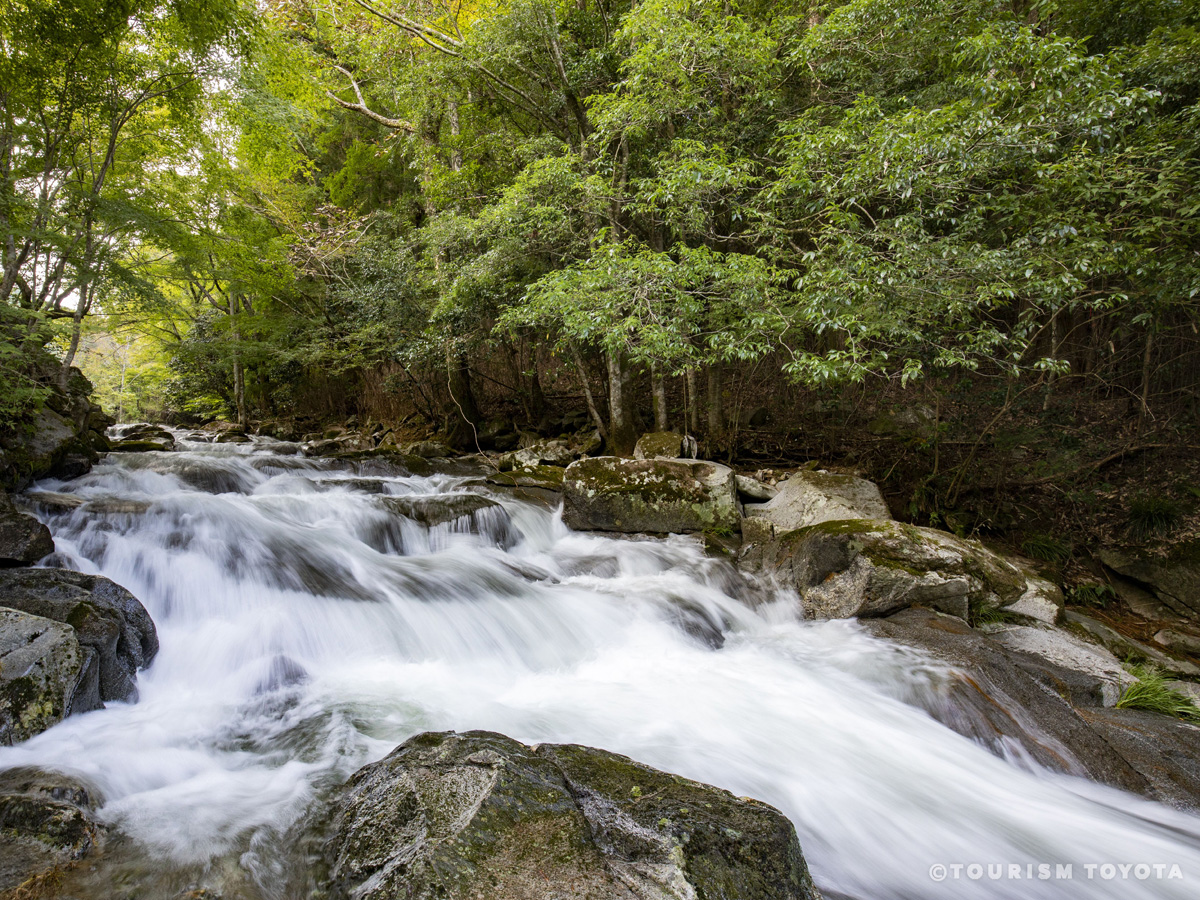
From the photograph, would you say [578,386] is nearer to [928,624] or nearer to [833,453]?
[833,453]

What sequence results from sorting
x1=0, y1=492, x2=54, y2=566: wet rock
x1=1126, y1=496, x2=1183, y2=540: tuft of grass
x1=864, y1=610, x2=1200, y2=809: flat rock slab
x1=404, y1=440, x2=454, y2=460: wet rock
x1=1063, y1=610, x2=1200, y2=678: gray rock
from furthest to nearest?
x1=404, y1=440, x2=454, y2=460: wet rock → x1=1126, y1=496, x2=1183, y2=540: tuft of grass → x1=1063, y1=610, x2=1200, y2=678: gray rock → x1=0, y1=492, x2=54, y2=566: wet rock → x1=864, y1=610, x2=1200, y2=809: flat rock slab

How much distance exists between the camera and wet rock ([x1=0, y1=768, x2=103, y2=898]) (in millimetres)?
1726

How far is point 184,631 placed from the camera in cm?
422

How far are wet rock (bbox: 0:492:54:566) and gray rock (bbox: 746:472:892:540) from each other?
7280 millimetres

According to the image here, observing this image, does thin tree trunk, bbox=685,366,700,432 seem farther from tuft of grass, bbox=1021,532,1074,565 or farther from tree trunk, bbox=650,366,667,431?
tuft of grass, bbox=1021,532,1074,565

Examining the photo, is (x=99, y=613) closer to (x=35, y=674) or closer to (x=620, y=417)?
(x=35, y=674)

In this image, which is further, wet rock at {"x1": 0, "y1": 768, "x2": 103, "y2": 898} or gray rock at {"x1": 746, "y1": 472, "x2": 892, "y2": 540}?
gray rock at {"x1": 746, "y1": 472, "x2": 892, "y2": 540}

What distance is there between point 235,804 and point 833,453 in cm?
955

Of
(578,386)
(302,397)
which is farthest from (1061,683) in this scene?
(302,397)

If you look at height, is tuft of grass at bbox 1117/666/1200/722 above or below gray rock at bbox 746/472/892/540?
below

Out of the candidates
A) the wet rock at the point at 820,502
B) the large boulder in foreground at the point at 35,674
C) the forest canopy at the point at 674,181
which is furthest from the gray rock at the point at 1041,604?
the large boulder in foreground at the point at 35,674

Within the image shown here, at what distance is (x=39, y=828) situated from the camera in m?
1.91

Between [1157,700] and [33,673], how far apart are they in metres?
7.52

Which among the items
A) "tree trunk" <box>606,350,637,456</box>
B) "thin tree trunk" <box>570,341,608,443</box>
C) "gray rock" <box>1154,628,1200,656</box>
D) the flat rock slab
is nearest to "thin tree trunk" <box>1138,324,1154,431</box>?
"gray rock" <box>1154,628,1200,656</box>
